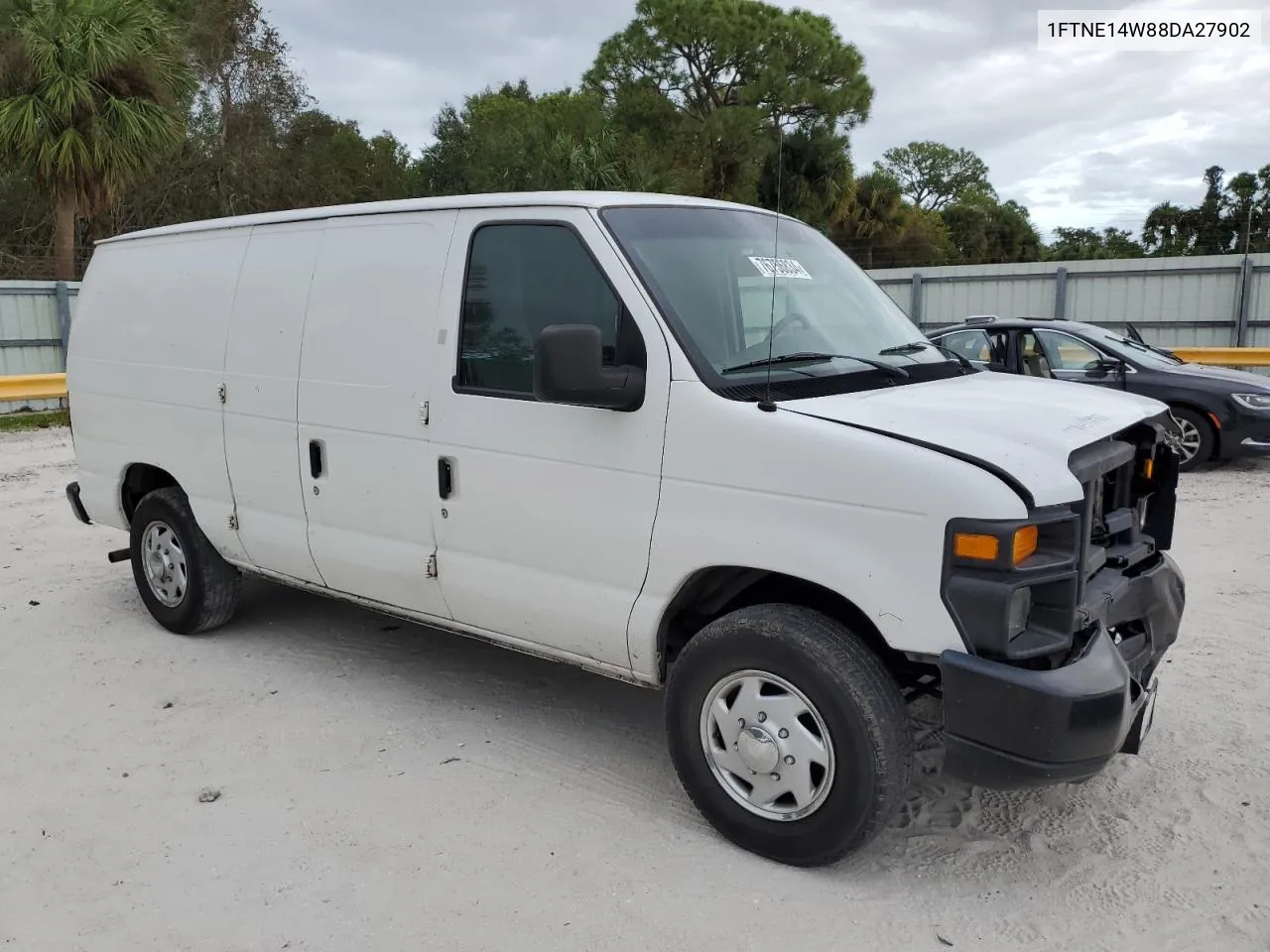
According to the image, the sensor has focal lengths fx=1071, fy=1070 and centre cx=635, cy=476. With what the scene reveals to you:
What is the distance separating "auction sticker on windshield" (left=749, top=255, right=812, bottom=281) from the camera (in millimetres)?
4062

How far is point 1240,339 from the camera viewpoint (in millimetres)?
16203

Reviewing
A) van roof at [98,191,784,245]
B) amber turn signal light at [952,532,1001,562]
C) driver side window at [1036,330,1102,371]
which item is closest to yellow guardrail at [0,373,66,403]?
van roof at [98,191,784,245]

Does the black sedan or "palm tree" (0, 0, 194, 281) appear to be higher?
"palm tree" (0, 0, 194, 281)

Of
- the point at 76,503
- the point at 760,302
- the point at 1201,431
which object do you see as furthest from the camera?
the point at 1201,431

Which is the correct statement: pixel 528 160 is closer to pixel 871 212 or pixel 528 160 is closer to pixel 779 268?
pixel 871 212

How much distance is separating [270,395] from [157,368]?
3.38 ft

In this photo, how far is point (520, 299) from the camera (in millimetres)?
4047

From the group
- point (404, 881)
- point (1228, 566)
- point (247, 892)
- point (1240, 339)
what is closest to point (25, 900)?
point (247, 892)

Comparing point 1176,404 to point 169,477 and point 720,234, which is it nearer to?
point 720,234

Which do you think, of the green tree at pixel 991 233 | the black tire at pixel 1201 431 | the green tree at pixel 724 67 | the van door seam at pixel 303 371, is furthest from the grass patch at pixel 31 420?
the green tree at pixel 991 233

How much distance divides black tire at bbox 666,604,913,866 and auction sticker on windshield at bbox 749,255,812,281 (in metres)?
1.34

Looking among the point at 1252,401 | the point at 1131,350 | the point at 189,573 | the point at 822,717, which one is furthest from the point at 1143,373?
the point at 189,573

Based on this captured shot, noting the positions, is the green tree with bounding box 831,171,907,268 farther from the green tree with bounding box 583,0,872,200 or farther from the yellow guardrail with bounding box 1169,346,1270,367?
the yellow guardrail with bounding box 1169,346,1270,367

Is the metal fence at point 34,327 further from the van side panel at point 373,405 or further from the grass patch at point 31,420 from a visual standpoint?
the van side panel at point 373,405
